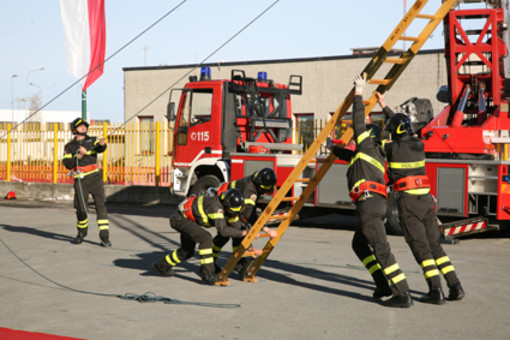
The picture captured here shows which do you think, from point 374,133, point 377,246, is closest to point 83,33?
point 374,133

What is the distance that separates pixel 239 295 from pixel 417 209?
2.13 metres

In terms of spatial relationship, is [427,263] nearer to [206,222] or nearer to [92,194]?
[206,222]

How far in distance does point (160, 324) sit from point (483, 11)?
A: 944cm

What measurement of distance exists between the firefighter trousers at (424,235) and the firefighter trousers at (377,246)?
281 mm

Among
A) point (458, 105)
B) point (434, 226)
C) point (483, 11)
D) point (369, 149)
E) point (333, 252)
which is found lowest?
point (333, 252)

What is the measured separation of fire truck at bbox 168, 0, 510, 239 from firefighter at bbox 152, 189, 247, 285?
5.18 metres

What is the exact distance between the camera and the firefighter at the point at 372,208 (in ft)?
21.7

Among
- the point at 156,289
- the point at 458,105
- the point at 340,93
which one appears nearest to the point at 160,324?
the point at 156,289

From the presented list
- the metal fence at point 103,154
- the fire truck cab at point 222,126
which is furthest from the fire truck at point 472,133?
the metal fence at point 103,154

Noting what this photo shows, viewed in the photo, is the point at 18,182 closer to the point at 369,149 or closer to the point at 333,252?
the point at 333,252

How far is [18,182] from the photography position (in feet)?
72.9

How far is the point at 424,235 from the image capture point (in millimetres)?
6926

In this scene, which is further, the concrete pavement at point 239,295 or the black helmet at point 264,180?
the black helmet at point 264,180

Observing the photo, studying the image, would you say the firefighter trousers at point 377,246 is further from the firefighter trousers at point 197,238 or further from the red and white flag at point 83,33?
the red and white flag at point 83,33
